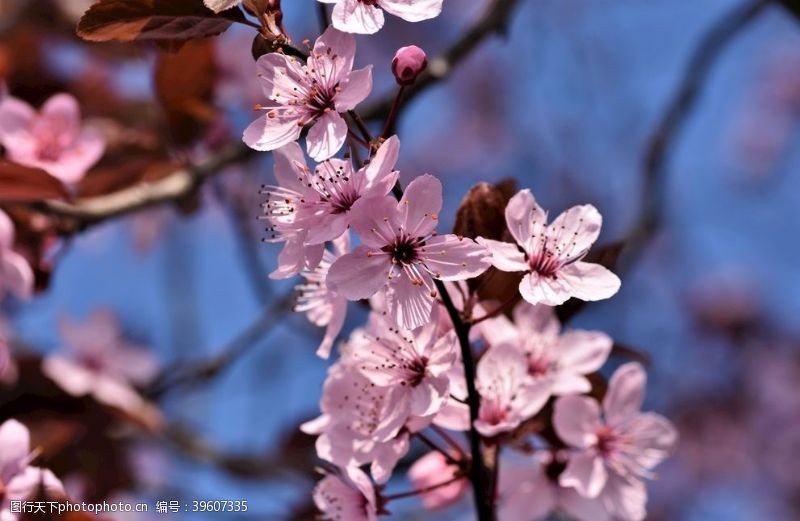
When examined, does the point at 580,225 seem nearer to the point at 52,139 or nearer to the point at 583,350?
the point at 583,350

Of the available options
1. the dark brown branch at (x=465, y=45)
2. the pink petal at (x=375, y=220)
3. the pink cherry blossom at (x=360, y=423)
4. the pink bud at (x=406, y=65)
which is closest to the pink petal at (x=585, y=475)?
the pink cherry blossom at (x=360, y=423)

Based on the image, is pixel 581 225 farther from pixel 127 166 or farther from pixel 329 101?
pixel 127 166

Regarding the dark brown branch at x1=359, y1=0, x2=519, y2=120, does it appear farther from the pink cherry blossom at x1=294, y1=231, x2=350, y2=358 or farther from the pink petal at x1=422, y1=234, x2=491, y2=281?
the pink petal at x1=422, y1=234, x2=491, y2=281

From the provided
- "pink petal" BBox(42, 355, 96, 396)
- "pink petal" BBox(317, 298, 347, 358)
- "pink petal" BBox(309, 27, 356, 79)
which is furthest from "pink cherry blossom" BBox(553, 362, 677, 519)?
"pink petal" BBox(42, 355, 96, 396)

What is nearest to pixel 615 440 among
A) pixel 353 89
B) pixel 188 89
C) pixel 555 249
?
pixel 555 249

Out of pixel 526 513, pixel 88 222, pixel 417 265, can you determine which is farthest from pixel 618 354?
pixel 88 222

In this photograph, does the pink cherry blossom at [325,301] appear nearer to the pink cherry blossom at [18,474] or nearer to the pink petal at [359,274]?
the pink petal at [359,274]
